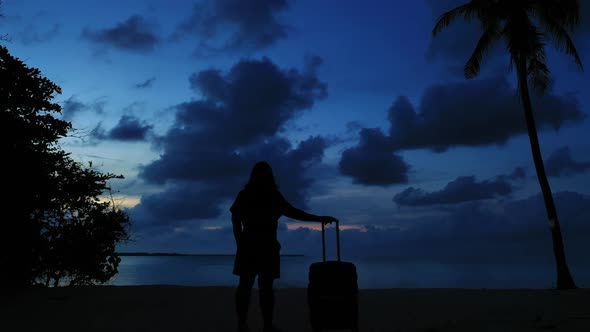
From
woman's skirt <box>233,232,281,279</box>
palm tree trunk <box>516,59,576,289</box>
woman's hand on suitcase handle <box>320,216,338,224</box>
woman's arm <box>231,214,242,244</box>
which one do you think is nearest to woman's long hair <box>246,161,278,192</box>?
woman's arm <box>231,214,242,244</box>

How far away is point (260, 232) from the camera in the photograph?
19.5 ft

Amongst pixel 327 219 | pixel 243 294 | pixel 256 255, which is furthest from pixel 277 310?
pixel 327 219

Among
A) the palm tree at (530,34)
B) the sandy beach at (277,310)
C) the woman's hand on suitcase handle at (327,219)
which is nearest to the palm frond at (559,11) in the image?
the palm tree at (530,34)

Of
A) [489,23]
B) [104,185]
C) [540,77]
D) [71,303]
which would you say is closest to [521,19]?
[489,23]

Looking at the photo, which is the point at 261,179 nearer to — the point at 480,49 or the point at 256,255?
the point at 256,255

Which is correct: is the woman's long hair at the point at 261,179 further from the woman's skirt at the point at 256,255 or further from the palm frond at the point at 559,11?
the palm frond at the point at 559,11

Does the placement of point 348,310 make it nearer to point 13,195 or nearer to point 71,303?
point 71,303

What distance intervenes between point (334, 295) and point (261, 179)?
5.64 feet

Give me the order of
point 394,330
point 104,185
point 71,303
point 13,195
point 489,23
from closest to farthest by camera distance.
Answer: point 394,330
point 71,303
point 13,195
point 104,185
point 489,23

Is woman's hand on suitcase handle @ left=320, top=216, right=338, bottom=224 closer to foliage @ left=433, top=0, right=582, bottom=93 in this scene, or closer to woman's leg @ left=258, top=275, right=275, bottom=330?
woman's leg @ left=258, top=275, right=275, bottom=330

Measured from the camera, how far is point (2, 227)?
10859mm

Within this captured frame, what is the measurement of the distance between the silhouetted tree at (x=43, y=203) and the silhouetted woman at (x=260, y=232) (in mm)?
7426

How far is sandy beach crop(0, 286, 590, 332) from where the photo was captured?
7.09 m

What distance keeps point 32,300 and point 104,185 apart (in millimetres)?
4807
